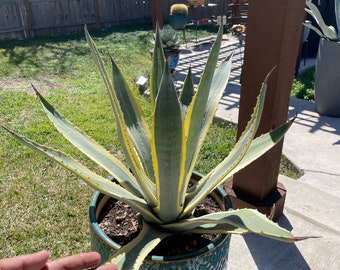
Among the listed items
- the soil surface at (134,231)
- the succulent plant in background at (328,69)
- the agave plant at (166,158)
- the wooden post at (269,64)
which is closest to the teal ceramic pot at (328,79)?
the succulent plant in background at (328,69)

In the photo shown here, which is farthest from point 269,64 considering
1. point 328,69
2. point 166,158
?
point 328,69

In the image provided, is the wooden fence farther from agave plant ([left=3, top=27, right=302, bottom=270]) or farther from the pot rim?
the pot rim

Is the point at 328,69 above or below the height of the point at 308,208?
above

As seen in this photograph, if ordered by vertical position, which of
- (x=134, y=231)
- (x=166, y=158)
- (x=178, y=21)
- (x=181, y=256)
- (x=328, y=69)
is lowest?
(x=178, y=21)

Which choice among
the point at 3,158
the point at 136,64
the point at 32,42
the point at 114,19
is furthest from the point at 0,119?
the point at 114,19

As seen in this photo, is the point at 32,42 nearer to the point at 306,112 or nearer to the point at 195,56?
the point at 195,56

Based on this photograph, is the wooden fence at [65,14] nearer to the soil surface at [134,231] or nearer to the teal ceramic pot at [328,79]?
the teal ceramic pot at [328,79]

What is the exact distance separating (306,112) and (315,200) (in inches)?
77.2

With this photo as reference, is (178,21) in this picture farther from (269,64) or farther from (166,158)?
(166,158)

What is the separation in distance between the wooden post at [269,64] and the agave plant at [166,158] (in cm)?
39

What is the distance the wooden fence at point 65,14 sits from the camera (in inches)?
372

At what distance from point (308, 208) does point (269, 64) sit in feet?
3.69

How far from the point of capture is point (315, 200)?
239 cm

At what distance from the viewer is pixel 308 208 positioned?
230 centimetres
